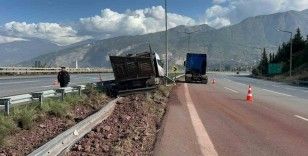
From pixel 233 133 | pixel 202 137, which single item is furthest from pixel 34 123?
Result: pixel 233 133

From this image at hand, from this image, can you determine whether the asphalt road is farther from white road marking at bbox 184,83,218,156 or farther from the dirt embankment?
white road marking at bbox 184,83,218,156

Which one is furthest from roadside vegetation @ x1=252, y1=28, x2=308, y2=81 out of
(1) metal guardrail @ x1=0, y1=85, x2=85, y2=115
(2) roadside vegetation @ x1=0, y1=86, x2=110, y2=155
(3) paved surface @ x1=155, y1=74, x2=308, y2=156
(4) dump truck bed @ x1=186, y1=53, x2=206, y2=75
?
(2) roadside vegetation @ x1=0, y1=86, x2=110, y2=155

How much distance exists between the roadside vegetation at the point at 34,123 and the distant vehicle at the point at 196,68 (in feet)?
121

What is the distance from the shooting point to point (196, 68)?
56.6 meters

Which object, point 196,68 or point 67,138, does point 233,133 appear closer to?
point 67,138

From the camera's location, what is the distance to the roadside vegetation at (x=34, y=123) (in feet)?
34.7

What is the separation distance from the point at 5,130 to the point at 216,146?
162 inches

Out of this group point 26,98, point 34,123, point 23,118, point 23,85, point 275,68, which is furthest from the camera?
point 275,68

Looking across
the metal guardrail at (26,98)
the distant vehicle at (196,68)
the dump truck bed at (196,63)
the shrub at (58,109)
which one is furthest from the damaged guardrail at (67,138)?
the dump truck bed at (196,63)

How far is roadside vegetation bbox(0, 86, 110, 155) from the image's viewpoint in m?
10.6

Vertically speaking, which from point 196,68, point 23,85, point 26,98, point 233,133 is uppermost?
point 196,68

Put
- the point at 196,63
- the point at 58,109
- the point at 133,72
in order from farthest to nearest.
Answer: the point at 196,63
the point at 133,72
the point at 58,109

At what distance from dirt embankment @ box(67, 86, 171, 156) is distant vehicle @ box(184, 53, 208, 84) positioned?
35473mm

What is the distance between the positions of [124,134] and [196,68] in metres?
43.9
